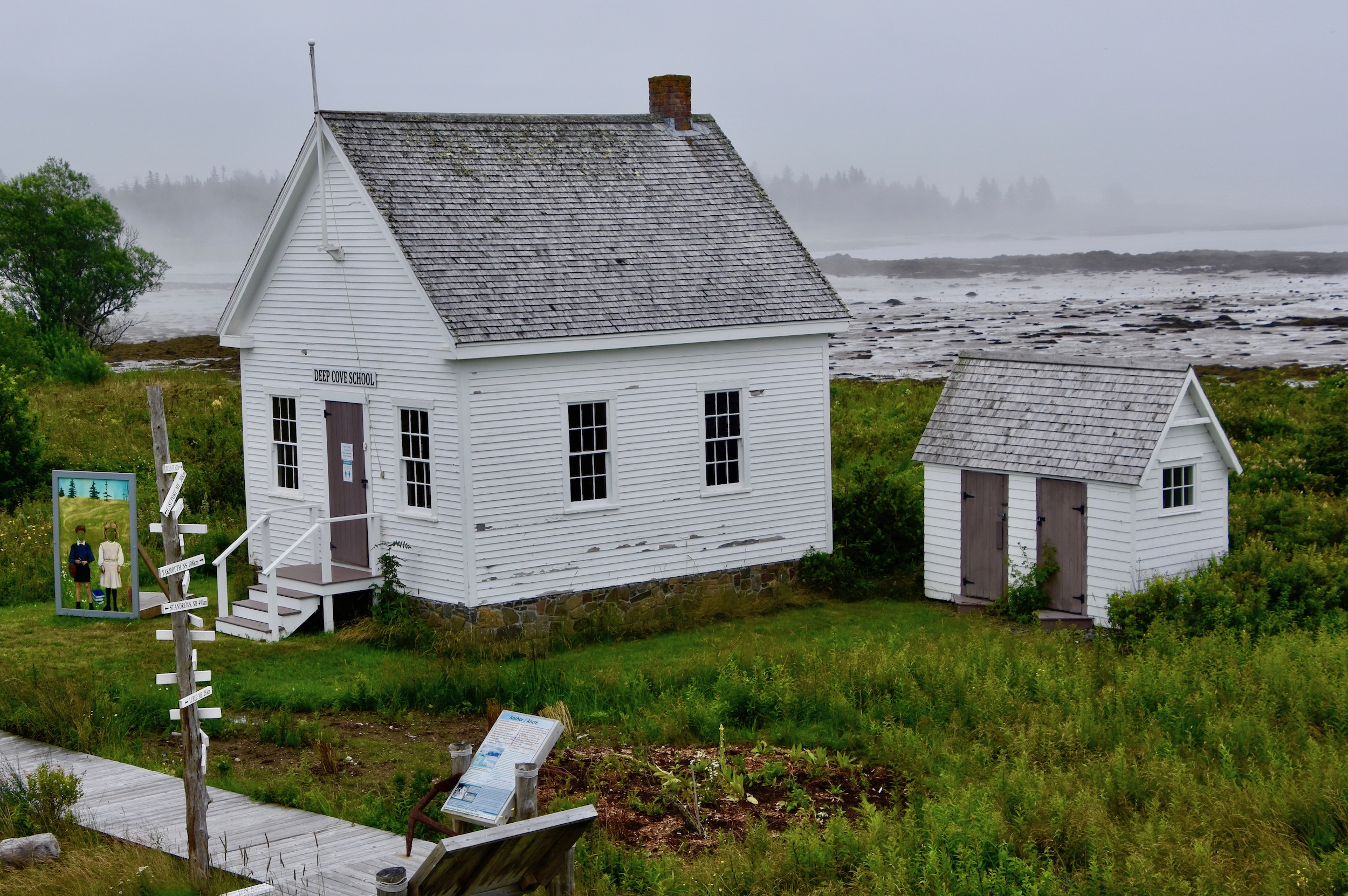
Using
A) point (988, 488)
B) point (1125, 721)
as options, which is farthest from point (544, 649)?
point (1125, 721)

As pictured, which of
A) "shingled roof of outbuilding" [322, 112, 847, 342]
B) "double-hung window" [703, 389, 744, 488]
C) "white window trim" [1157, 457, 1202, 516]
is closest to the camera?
"white window trim" [1157, 457, 1202, 516]

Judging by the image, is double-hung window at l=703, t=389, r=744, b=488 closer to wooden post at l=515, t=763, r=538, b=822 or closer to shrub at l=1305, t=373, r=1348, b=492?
shrub at l=1305, t=373, r=1348, b=492

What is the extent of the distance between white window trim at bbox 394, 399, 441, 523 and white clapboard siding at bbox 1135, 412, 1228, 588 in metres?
9.38

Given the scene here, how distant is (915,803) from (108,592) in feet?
43.7

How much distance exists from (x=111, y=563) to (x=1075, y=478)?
1336 cm

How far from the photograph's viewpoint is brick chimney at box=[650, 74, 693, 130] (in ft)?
78.8

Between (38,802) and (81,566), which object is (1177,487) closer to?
(38,802)

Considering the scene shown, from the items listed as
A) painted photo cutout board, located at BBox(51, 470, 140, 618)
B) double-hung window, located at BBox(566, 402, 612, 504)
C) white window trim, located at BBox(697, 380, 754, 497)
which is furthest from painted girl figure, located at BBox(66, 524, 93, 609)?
white window trim, located at BBox(697, 380, 754, 497)

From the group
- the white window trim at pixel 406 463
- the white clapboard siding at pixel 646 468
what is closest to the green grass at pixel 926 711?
the white clapboard siding at pixel 646 468

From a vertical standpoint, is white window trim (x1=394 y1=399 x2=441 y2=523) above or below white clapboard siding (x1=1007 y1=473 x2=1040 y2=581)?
above

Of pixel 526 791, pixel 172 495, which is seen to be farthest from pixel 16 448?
pixel 526 791

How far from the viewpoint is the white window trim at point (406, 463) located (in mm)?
19359

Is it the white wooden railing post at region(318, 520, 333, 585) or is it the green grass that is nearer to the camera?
the green grass

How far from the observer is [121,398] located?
1606 inches
